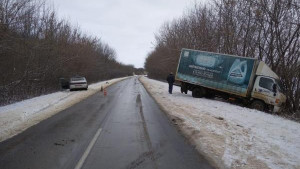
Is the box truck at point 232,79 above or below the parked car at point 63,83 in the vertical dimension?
above

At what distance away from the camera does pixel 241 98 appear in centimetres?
2217

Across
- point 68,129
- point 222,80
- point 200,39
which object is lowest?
point 68,129

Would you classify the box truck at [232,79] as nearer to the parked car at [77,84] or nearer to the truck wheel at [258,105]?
the truck wheel at [258,105]

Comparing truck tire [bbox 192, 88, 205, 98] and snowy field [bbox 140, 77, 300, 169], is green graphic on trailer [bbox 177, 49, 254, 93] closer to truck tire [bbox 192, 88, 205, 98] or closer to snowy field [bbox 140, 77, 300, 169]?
truck tire [bbox 192, 88, 205, 98]

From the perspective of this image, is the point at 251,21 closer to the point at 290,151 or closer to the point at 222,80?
the point at 222,80

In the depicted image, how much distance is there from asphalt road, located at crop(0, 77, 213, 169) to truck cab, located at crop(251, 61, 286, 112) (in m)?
11.0

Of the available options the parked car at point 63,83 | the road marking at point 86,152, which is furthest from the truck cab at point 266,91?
the parked car at point 63,83

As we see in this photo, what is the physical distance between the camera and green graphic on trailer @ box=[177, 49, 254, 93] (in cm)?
2183

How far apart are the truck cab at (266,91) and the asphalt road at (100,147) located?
435 inches

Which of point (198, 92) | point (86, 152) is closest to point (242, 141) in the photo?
point (86, 152)

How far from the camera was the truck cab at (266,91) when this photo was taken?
2041 centimetres

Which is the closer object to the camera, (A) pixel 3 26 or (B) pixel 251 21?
(A) pixel 3 26

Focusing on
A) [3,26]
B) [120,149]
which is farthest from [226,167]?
[3,26]

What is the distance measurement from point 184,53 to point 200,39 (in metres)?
12.6
